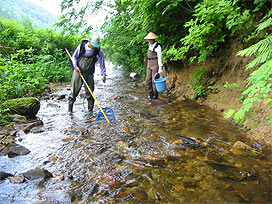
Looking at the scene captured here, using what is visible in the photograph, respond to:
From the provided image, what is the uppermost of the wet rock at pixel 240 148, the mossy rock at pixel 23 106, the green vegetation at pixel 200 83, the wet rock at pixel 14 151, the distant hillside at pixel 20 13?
the distant hillside at pixel 20 13

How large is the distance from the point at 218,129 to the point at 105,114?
9.07 feet

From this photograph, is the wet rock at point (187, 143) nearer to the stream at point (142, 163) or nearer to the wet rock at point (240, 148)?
the stream at point (142, 163)

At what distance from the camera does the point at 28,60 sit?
10.9 m

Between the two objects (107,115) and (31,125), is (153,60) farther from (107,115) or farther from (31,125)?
(31,125)

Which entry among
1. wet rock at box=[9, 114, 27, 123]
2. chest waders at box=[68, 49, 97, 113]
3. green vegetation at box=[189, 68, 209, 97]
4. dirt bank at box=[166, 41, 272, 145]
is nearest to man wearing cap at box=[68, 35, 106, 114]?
chest waders at box=[68, 49, 97, 113]

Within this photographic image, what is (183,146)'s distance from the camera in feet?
10.8

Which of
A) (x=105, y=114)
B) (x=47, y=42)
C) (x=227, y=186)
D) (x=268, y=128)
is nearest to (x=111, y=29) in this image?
(x=47, y=42)

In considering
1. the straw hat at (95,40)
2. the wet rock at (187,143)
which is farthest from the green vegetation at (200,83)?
the straw hat at (95,40)

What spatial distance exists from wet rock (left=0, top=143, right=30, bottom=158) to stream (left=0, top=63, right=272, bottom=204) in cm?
9

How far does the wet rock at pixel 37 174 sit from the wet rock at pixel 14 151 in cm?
77

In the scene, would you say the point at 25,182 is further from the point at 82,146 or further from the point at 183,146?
the point at 183,146

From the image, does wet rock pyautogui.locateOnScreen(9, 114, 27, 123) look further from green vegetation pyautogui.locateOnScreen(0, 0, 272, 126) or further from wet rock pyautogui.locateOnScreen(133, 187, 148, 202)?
wet rock pyautogui.locateOnScreen(133, 187, 148, 202)

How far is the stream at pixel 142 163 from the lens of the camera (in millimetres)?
2180

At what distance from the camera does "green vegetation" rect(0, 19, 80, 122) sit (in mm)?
6121
